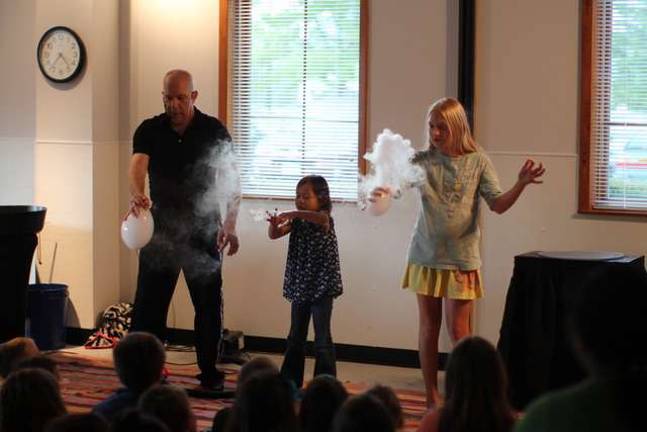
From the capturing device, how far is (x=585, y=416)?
5.27ft

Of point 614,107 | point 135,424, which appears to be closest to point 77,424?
point 135,424

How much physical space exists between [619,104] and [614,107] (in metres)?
0.03

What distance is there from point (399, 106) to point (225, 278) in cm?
161

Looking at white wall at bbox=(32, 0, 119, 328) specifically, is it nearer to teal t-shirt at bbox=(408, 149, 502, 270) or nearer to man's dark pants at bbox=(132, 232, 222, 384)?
man's dark pants at bbox=(132, 232, 222, 384)

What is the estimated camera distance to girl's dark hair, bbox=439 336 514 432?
8.59 feet

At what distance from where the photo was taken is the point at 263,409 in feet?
8.55

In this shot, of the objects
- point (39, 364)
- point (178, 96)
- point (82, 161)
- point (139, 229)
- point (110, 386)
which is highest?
→ point (178, 96)

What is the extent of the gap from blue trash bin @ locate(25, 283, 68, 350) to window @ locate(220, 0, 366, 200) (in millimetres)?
1403

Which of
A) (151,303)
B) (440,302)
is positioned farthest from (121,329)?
(440,302)

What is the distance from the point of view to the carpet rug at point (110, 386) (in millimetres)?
5258

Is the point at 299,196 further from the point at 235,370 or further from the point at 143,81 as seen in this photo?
the point at 143,81

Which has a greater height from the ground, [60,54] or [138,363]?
[60,54]

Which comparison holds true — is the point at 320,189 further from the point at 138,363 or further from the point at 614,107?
the point at 138,363

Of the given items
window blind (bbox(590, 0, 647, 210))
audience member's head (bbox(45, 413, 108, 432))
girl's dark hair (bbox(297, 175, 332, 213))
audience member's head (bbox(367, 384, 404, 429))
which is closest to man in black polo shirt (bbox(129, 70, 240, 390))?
girl's dark hair (bbox(297, 175, 332, 213))
